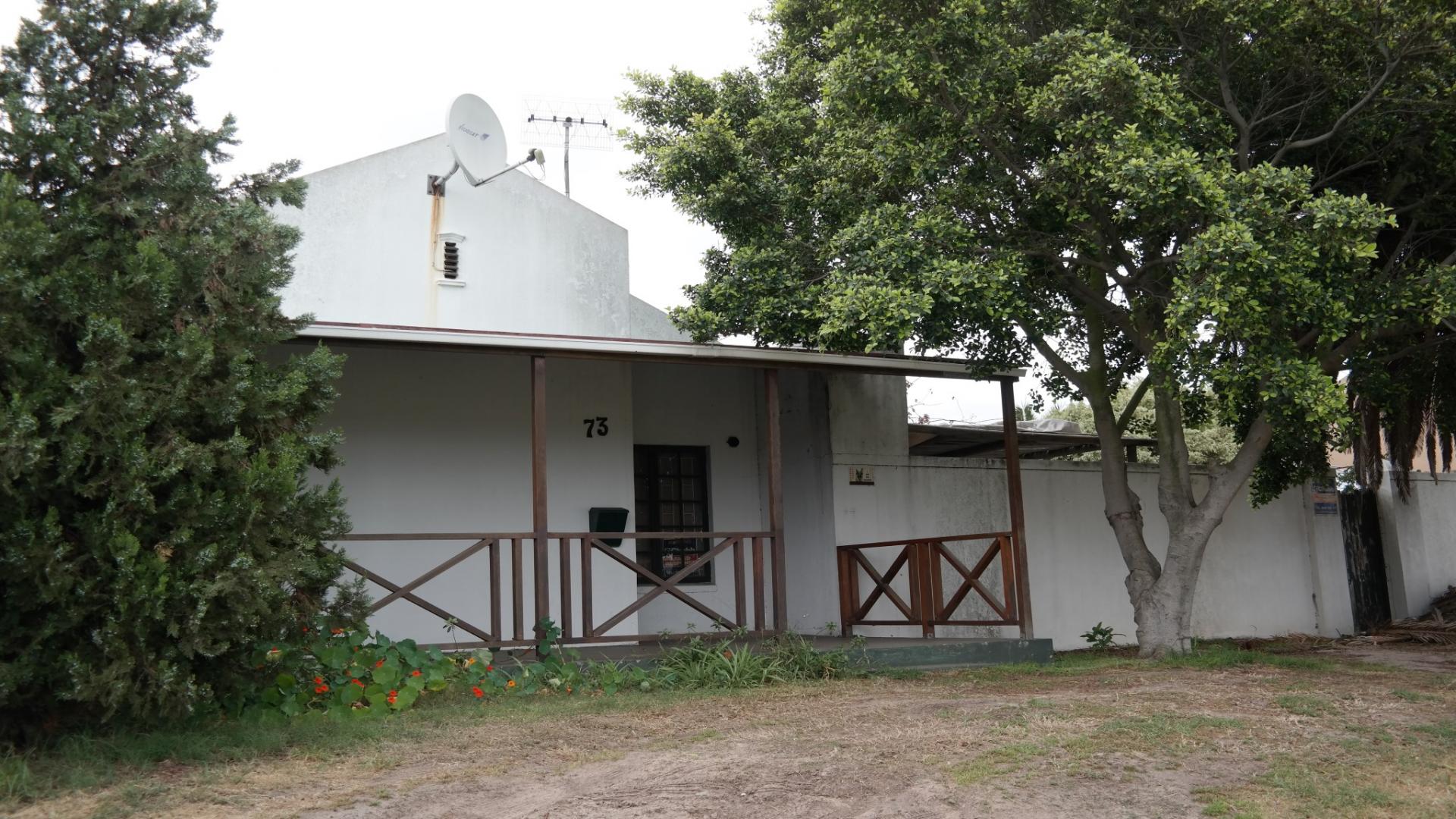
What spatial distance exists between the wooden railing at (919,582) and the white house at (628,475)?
30 millimetres

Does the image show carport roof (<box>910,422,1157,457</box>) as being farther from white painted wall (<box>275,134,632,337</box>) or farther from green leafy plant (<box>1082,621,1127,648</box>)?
white painted wall (<box>275,134,632,337</box>)

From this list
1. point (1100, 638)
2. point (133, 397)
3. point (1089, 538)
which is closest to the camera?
point (133, 397)

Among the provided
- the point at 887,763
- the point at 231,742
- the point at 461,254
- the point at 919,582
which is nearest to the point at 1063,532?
the point at 919,582

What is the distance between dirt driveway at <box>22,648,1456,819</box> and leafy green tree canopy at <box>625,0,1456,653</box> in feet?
8.74

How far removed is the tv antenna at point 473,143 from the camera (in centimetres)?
1174

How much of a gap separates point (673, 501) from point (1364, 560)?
29.7ft

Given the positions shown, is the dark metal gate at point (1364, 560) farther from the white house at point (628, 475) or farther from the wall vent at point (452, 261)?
the wall vent at point (452, 261)

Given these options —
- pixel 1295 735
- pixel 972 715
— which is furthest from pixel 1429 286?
pixel 972 715

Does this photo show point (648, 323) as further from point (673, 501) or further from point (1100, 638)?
point (1100, 638)

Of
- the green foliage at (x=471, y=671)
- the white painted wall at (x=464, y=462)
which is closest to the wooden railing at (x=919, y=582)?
the green foliage at (x=471, y=671)

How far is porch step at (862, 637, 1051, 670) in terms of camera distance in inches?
376

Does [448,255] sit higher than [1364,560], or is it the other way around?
[448,255]

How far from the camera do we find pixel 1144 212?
9.20 m

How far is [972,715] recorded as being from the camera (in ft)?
23.2
